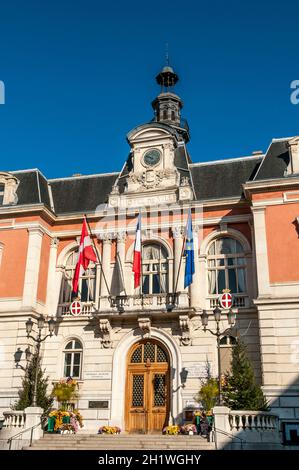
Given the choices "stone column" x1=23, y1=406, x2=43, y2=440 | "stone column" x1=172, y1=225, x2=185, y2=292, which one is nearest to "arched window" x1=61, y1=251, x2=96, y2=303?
"stone column" x1=172, y1=225, x2=185, y2=292

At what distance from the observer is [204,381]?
19.8 metres

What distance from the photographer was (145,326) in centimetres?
2083

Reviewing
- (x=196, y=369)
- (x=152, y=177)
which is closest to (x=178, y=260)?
(x=152, y=177)

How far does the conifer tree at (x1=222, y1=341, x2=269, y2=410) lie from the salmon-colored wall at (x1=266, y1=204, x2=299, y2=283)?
3.54 metres

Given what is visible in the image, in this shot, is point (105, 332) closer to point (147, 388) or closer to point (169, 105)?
point (147, 388)

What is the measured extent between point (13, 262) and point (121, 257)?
482cm

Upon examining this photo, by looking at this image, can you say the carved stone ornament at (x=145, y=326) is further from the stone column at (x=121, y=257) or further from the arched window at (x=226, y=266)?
the arched window at (x=226, y=266)

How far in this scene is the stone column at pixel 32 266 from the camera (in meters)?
21.5

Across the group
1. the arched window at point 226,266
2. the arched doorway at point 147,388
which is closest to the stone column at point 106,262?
the arched doorway at point 147,388
